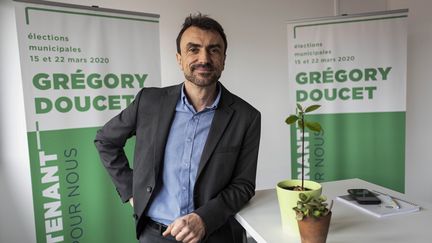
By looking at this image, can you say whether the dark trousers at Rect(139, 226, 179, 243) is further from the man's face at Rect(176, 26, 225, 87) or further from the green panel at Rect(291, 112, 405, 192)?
the green panel at Rect(291, 112, 405, 192)

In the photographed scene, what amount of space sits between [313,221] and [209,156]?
20.8 inches

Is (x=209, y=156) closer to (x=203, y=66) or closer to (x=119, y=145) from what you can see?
(x=203, y=66)

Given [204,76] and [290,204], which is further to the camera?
[204,76]

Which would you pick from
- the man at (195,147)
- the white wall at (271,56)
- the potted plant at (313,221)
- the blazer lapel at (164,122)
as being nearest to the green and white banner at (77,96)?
the white wall at (271,56)

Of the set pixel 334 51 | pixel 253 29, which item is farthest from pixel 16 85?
pixel 334 51

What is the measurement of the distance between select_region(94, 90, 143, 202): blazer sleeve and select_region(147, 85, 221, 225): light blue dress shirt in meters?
0.21

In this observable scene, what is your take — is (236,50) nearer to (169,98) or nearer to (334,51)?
(334,51)

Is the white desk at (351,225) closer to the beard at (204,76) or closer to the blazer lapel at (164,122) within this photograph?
the blazer lapel at (164,122)

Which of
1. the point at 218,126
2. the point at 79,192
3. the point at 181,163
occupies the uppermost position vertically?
the point at 218,126

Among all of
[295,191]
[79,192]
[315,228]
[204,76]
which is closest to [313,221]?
[315,228]

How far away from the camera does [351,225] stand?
114 centimetres

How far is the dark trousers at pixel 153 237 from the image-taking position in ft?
4.55

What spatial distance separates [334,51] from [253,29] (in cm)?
89

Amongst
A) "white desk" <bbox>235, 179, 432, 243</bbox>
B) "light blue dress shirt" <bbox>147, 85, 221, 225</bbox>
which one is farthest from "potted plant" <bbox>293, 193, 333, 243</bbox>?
"light blue dress shirt" <bbox>147, 85, 221, 225</bbox>
